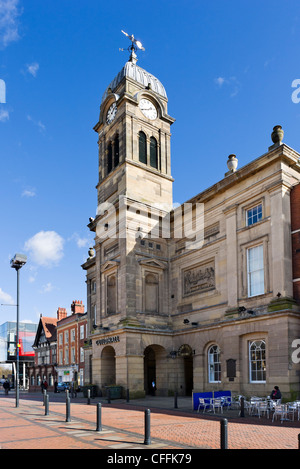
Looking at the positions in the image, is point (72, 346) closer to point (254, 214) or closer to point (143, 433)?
point (254, 214)

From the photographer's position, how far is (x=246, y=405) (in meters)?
20.7

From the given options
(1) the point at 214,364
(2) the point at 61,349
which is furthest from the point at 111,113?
(2) the point at 61,349

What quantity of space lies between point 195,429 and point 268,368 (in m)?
9.20

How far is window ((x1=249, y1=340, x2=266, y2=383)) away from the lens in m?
23.4

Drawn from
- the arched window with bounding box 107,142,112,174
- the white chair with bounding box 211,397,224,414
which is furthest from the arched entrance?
the arched window with bounding box 107,142,112,174

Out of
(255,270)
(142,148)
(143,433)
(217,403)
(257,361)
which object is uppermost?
(142,148)

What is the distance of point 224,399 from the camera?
20.3 meters

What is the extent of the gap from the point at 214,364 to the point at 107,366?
961 centimetres

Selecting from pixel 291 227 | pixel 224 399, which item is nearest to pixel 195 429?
pixel 224 399

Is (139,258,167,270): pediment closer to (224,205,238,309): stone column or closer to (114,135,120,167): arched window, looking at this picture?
(224,205,238,309): stone column

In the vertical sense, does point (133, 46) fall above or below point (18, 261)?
above

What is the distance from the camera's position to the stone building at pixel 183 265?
2350 cm

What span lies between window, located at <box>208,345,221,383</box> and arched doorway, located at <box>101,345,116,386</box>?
27.7 ft
